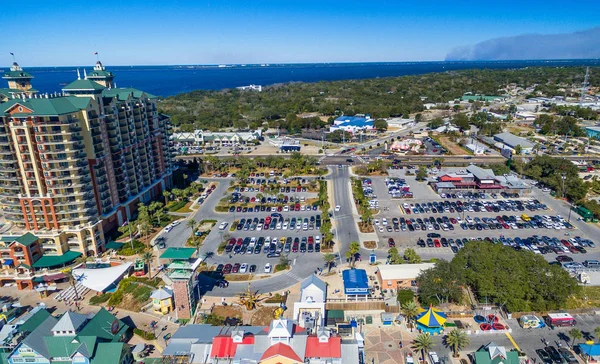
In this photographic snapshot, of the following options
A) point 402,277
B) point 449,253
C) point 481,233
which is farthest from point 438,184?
point 402,277

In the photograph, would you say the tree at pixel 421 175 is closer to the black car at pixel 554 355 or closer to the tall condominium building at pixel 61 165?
the black car at pixel 554 355

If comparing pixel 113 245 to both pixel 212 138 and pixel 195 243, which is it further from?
pixel 212 138

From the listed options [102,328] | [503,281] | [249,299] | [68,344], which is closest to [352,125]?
[503,281]

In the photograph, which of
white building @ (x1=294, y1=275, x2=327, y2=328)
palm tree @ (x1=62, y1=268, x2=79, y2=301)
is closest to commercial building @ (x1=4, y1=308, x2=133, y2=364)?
palm tree @ (x1=62, y1=268, x2=79, y2=301)

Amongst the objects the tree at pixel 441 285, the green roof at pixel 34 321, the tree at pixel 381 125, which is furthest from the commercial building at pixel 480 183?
the green roof at pixel 34 321

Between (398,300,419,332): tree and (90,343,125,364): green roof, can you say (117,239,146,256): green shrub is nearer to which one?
(90,343,125,364): green roof

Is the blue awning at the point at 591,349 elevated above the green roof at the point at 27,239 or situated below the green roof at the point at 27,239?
below

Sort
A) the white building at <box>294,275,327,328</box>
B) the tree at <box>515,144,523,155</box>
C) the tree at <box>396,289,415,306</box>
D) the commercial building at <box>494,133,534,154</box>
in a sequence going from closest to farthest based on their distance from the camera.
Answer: the white building at <box>294,275,327,328</box> → the tree at <box>396,289,415,306</box> → the tree at <box>515,144,523,155</box> → the commercial building at <box>494,133,534,154</box>
